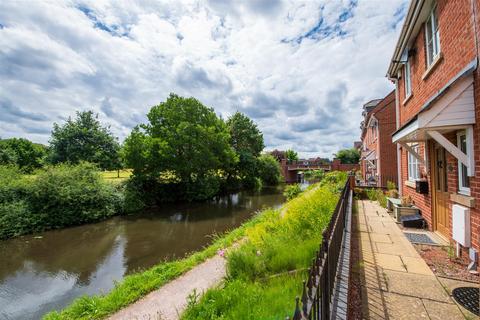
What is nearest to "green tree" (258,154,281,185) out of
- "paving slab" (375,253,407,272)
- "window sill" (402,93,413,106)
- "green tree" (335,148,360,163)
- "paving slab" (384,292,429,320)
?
"window sill" (402,93,413,106)

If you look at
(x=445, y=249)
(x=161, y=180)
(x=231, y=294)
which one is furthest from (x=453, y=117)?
(x=161, y=180)

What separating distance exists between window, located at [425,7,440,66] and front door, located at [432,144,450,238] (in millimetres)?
2207

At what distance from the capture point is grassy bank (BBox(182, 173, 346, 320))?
3.06 meters

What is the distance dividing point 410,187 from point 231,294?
24.1ft

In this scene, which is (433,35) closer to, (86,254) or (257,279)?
(257,279)

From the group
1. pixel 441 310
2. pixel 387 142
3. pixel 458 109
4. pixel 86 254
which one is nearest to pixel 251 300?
pixel 441 310

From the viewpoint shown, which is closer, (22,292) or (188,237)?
(22,292)

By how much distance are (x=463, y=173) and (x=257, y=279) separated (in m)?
4.42

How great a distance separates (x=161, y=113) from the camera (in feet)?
73.0

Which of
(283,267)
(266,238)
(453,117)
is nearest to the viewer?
(453,117)

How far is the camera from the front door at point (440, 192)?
5371 mm

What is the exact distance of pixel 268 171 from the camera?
37.6 m

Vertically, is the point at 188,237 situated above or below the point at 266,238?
below

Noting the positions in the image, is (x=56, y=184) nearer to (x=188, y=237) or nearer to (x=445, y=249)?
(x=188, y=237)
